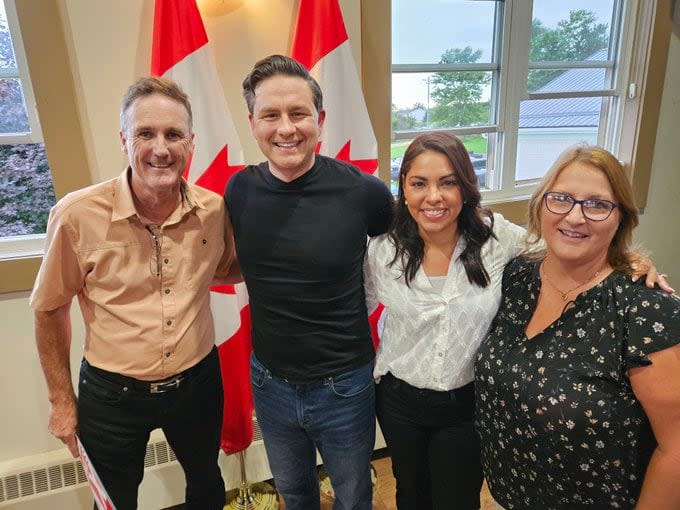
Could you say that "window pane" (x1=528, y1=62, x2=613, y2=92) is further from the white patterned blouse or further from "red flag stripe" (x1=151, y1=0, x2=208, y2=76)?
"red flag stripe" (x1=151, y1=0, x2=208, y2=76)

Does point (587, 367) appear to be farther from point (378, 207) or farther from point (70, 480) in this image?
point (70, 480)

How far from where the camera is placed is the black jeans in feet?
4.08

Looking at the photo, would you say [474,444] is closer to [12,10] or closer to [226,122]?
[226,122]

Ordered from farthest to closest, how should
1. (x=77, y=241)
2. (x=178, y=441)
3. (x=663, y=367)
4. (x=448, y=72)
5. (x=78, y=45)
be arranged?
(x=448, y=72) → (x=78, y=45) → (x=178, y=441) → (x=77, y=241) → (x=663, y=367)

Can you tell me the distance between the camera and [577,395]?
942 millimetres

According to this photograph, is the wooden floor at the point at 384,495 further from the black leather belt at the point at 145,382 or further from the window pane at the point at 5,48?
the window pane at the point at 5,48

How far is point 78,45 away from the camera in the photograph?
154cm

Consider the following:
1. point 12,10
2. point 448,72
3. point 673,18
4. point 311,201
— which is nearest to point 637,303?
point 311,201

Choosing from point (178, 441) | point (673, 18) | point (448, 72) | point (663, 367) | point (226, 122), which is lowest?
point (178, 441)

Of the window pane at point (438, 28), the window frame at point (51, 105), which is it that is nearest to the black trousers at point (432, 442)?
the window frame at point (51, 105)

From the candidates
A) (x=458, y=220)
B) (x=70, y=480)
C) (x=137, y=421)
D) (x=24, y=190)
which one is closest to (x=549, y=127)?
(x=458, y=220)

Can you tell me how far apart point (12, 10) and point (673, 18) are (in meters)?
2.94

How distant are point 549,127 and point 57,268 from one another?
8.14ft

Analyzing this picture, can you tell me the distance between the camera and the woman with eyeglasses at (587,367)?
89 centimetres
